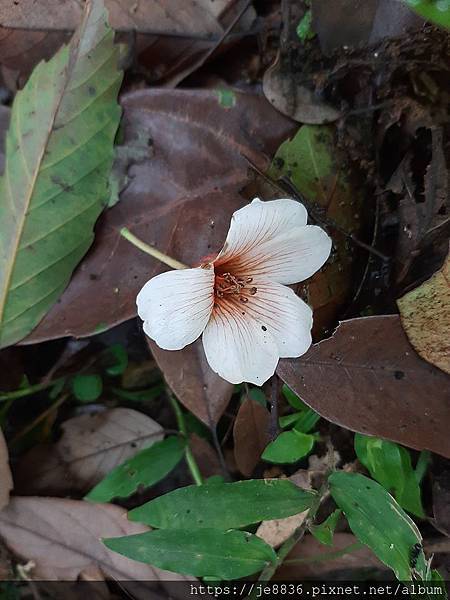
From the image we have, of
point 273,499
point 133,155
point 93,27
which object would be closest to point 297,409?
point 273,499

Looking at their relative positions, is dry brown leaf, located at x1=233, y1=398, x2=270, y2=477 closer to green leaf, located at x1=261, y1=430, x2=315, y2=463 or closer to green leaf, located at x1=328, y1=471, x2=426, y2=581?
green leaf, located at x1=261, y1=430, x2=315, y2=463

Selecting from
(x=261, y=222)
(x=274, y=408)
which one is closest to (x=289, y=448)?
(x=274, y=408)

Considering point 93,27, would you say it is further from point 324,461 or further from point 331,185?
point 324,461

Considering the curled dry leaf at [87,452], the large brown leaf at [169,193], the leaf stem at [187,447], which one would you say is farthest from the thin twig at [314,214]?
the curled dry leaf at [87,452]

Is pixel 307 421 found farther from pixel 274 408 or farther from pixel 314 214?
pixel 314 214

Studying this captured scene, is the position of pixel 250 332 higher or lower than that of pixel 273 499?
higher

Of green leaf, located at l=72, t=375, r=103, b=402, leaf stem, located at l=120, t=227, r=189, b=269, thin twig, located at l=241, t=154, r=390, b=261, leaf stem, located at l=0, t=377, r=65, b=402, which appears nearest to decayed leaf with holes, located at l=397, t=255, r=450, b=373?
thin twig, located at l=241, t=154, r=390, b=261
